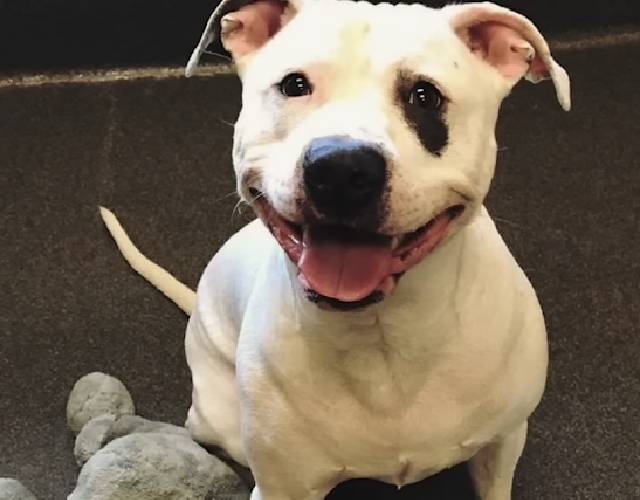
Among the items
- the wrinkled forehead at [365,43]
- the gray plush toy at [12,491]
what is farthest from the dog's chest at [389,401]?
the gray plush toy at [12,491]

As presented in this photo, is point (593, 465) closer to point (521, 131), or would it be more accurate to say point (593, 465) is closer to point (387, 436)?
point (387, 436)

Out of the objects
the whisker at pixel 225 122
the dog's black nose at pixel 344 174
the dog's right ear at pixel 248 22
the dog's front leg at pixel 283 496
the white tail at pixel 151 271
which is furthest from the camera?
the whisker at pixel 225 122

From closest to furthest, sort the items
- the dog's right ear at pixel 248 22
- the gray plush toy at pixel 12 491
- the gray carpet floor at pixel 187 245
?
the dog's right ear at pixel 248 22 → the gray plush toy at pixel 12 491 → the gray carpet floor at pixel 187 245

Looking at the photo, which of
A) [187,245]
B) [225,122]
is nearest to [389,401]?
[187,245]

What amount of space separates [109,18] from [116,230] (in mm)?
734

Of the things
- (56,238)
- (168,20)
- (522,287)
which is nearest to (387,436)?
(522,287)

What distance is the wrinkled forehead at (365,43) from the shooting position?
126cm

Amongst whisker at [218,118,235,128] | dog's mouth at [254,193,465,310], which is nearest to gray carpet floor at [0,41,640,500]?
whisker at [218,118,235,128]

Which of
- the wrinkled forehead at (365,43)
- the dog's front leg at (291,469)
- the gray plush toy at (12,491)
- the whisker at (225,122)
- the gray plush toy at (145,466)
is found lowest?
the whisker at (225,122)

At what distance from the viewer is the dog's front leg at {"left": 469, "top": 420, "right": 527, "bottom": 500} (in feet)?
5.49

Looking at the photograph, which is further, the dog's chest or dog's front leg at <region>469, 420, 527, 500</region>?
dog's front leg at <region>469, 420, 527, 500</region>

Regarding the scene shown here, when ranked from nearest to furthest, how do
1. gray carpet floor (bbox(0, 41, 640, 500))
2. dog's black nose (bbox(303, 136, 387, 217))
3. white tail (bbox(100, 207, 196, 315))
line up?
dog's black nose (bbox(303, 136, 387, 217)) < gray carpet floor (bbox(0, 41, 640, 500)) < white tail (bbox(100, 207, 196, 315))

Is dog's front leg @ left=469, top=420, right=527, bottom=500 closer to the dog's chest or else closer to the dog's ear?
the dog's chest

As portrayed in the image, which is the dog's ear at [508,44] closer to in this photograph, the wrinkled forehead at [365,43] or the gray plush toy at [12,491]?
the wrinkled forehead at [365,43]
